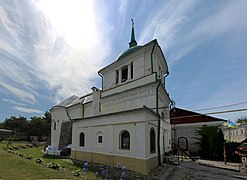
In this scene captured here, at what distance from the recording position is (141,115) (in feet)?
30.3

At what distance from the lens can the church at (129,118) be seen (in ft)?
30.6

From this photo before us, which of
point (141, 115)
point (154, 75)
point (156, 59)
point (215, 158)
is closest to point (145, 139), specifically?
point (141, 115)

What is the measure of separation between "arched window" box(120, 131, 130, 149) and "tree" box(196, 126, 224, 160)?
10619 millimetres

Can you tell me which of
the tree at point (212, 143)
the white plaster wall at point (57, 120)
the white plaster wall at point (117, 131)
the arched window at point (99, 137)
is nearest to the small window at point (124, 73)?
the white plaster wall at point (117, 131)

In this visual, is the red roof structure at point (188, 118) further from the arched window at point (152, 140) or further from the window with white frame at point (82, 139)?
the window with white frame at point (82, 139)

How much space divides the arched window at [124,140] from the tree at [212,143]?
1062 cm

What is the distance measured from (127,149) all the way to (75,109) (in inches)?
514

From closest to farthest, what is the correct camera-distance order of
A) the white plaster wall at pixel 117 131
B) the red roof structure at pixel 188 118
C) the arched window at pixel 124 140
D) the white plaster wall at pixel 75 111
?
the white plaster wall at pixel 117 131 < the arched window at pixel 124 140 < the red roof structure at pixel 188 118 < the white plaster wall at pixel 75 111

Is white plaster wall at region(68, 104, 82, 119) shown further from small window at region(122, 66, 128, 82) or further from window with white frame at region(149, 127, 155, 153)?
window with white frame at region(149, 127, 155, 153)

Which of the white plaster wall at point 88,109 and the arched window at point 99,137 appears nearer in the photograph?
the arched window at point 99,137

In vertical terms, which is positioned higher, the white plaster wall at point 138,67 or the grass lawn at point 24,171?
the white plaster wall at point 138,67

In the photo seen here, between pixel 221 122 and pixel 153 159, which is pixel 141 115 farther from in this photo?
pixel 221 122

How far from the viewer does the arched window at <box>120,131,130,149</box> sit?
32.6ft

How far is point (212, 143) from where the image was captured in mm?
16141
